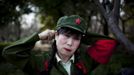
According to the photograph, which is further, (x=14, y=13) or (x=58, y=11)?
(x=58, y=11)

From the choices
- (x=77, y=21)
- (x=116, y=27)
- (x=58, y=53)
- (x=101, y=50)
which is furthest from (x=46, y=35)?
(x=116, y=27)

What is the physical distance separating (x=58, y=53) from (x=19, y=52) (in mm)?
345

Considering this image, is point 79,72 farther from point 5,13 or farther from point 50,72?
point 5,13

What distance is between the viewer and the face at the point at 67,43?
2.64 m

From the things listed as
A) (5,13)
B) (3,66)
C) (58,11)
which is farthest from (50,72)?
(58,11)

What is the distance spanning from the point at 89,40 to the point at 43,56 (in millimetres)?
489

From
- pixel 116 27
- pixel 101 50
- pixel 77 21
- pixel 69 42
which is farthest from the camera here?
pixel 116 27

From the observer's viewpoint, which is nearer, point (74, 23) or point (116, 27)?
point (74, 23)

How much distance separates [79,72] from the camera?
9.05 feet

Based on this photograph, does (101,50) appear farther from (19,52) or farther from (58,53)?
(19,52)

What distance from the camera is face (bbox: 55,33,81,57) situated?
2.64 meters

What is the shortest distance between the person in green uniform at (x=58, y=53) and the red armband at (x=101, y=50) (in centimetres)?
9

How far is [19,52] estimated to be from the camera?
8.77ft

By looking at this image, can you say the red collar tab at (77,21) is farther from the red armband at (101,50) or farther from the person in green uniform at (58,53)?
the red armband at (101,50)
